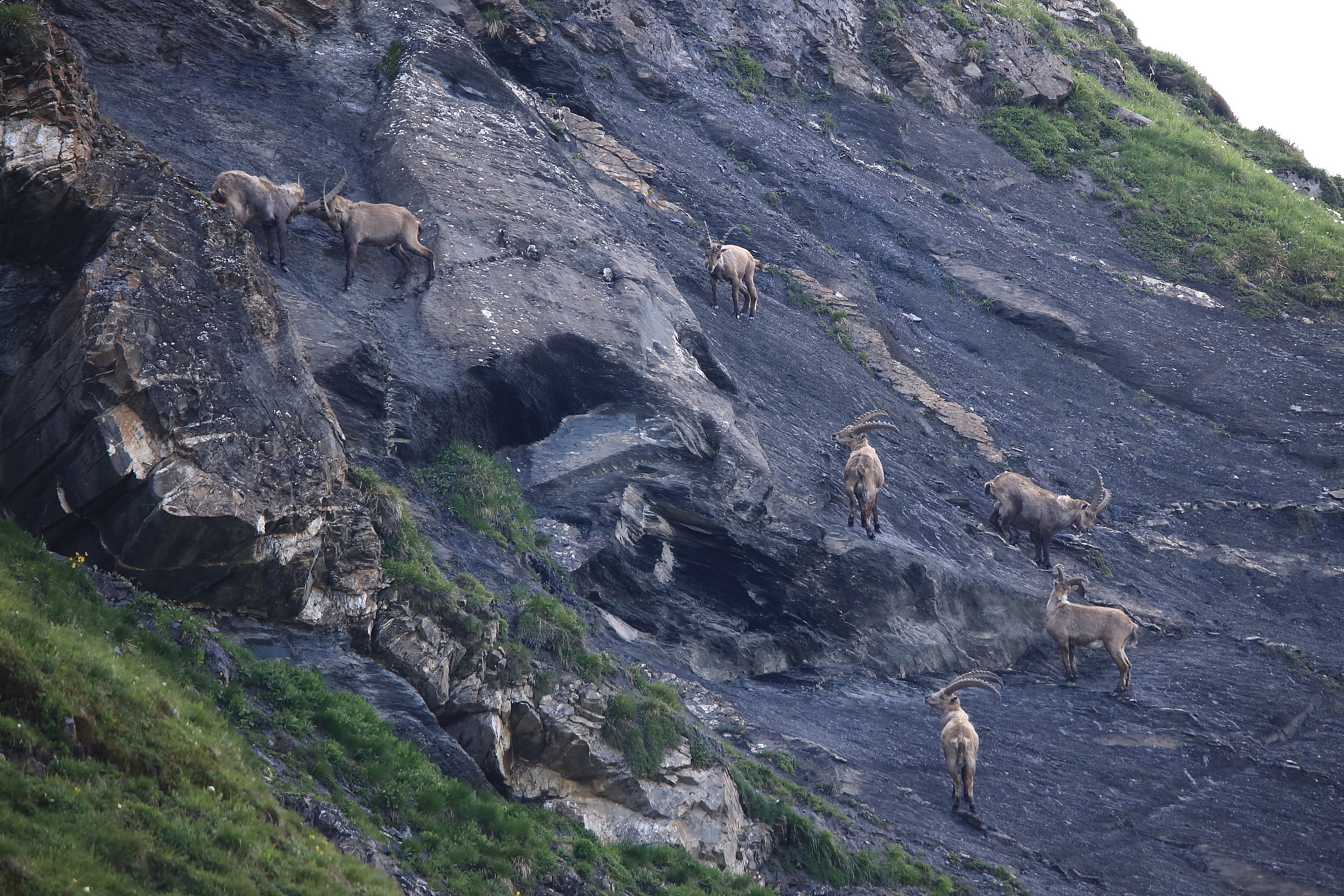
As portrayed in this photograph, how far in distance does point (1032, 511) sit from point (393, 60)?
17135mm

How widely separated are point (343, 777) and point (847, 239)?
24.6 m

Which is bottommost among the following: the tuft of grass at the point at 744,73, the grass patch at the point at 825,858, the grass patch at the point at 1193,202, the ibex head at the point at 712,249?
the grass patch at the point at 825,858

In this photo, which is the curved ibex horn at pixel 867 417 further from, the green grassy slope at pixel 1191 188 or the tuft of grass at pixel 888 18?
the tuft of grass at pixel 888 18

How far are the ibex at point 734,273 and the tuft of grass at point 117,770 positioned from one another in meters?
16.1

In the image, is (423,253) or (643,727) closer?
(643,727)

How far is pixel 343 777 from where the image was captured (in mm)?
8719

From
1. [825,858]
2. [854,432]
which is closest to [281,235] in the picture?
[854,432]

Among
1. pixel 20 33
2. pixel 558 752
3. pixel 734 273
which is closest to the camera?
pixel 20 33

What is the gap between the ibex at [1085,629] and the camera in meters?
17.8

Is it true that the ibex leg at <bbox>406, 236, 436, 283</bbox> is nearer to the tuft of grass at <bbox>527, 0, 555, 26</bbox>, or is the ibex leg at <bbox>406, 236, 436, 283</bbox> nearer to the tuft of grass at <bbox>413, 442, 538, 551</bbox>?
the tuft of grass at <bbox>413, 442, 538, 551</bbox>

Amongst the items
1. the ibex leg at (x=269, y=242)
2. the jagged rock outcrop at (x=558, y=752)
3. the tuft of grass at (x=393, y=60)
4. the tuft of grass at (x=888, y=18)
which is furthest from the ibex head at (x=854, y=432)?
the tuft of grass at (x=888, y=18)

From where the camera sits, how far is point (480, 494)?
46.6 feet

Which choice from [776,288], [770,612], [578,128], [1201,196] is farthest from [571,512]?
[1201,196]

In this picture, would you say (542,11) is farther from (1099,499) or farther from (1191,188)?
(1191,188)
